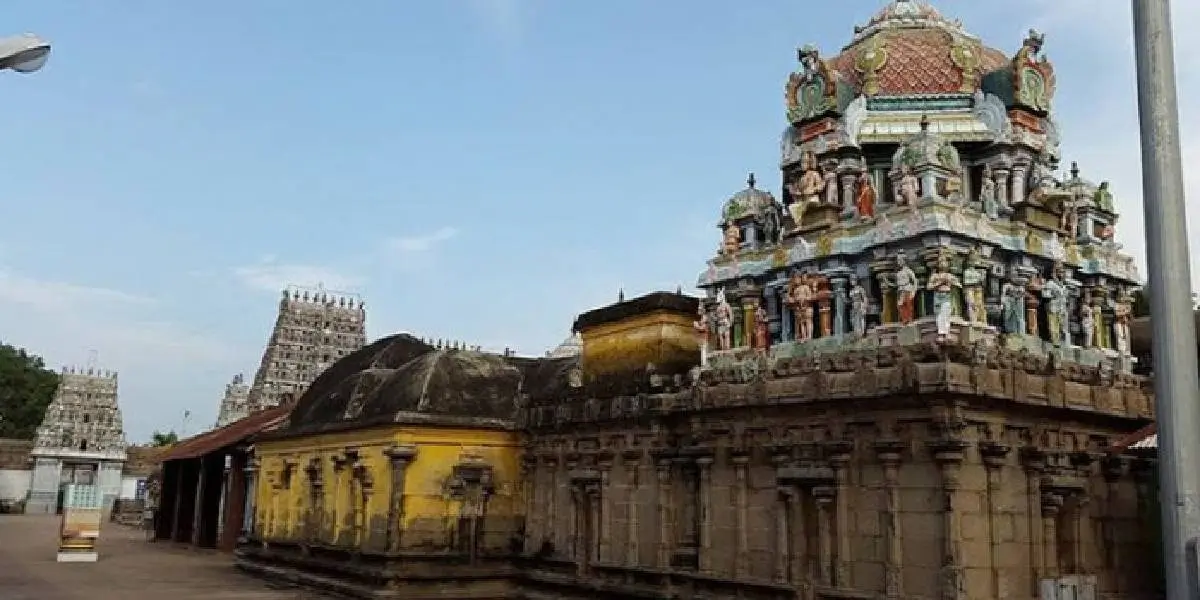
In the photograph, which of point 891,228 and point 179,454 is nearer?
point 891,228

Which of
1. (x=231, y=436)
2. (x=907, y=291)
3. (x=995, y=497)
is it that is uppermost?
(x=907, y=291)

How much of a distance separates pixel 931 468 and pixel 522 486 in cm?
1117

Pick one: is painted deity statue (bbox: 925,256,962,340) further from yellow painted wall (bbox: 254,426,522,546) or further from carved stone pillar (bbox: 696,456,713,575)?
yellow painted wall (bbox: 254,426,522,546)

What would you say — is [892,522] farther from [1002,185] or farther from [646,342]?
[1002,185]

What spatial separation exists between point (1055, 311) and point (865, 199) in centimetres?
376

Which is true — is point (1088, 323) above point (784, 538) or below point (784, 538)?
above

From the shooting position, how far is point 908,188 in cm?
1670

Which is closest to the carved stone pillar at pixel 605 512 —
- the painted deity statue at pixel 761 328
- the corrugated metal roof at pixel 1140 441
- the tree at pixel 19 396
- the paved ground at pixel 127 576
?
the painted deity statue at pixel 761 328

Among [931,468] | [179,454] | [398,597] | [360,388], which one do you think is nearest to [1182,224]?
[931,468]

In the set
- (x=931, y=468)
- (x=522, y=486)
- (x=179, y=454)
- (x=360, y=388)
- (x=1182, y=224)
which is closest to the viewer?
(x=1182, y=224)

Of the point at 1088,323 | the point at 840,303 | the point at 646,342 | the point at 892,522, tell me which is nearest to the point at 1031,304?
the point at 1088,323

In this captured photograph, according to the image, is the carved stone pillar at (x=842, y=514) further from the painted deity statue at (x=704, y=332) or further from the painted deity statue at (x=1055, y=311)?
the painted deity statue at (x=1055, y=311)

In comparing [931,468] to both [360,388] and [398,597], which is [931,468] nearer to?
[398,597]

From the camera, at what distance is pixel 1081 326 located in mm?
18141
